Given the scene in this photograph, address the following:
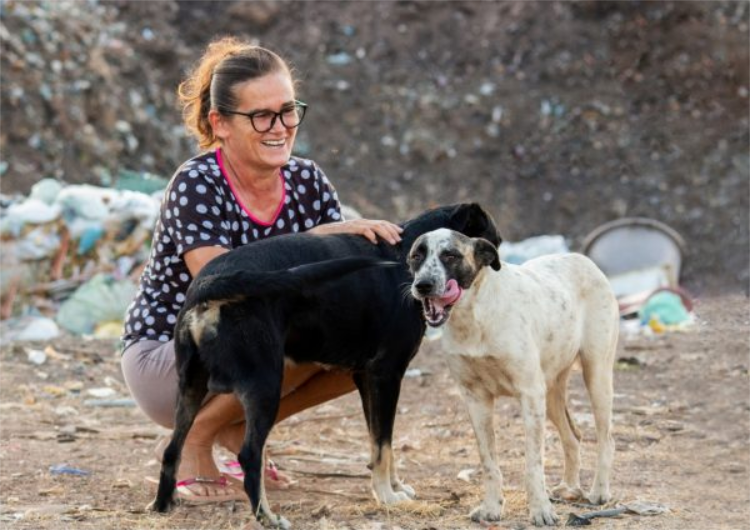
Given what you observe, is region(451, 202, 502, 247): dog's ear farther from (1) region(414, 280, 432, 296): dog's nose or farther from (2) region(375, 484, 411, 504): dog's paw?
(2) region(375, 484, 411, 504): dog's paw

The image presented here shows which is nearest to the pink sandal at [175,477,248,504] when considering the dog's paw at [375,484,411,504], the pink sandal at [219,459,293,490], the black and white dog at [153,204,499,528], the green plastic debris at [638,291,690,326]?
the pink sandal at [219,459,293,490]

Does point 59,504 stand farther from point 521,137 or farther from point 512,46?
point 512,46

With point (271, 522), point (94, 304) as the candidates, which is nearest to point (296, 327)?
point (271, 522)

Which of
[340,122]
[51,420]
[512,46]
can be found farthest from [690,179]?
[51,420]

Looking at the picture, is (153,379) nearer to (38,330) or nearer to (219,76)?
(219,76)

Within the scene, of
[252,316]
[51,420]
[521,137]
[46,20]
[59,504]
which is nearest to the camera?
[252,316]

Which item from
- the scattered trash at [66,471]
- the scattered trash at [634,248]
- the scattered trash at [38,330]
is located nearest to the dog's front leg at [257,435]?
the scattered trash at [66,471]

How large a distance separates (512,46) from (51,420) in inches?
420

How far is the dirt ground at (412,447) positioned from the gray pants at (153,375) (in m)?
0.34

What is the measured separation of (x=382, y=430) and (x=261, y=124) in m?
1.19

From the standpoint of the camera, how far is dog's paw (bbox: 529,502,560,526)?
3916 mm

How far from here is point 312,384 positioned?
14.9 ft

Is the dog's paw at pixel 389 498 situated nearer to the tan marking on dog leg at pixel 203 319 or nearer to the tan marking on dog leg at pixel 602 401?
the tan marking on dog leg at pixel 602 401

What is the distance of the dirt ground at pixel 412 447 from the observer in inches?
162
